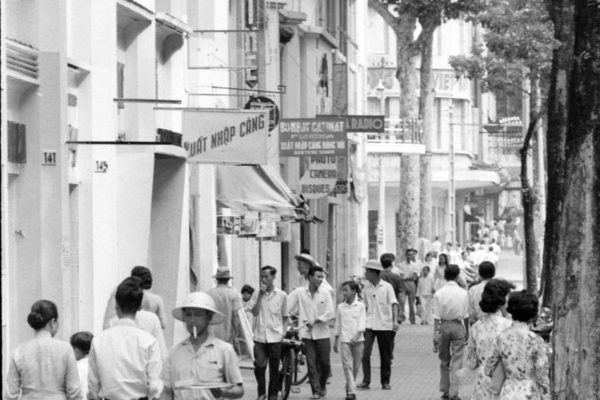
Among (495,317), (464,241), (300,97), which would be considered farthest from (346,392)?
(464,241)

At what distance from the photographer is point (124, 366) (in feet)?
37.9

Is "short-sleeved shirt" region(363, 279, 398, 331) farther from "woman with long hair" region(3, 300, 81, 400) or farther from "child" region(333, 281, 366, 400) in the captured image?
"woman with long hair" region(3, 300, 81, 400)

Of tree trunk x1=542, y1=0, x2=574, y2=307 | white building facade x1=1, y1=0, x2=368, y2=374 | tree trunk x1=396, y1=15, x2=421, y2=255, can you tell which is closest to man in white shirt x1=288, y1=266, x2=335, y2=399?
white building facade x1=1, y1=0, x2=368, y2=374

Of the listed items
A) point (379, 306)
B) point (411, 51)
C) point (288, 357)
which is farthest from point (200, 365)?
point (411, 51)

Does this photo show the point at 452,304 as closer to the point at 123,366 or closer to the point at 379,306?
the point at 379,306

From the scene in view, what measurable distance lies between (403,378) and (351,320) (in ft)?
11.9

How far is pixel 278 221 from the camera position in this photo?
31.6 metres

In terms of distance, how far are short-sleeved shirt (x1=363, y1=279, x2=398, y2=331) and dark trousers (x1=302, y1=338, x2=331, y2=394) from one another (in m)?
1.78

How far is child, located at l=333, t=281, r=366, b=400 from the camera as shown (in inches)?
904

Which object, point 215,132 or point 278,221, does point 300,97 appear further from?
point 215,132

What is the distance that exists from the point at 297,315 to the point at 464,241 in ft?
260

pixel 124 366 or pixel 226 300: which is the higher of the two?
pixel 124 366

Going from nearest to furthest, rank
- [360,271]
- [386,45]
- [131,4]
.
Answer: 1. [131,4]
2. [360,271]
3. [386,45]

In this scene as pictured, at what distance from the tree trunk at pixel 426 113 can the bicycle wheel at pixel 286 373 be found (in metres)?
28.1
